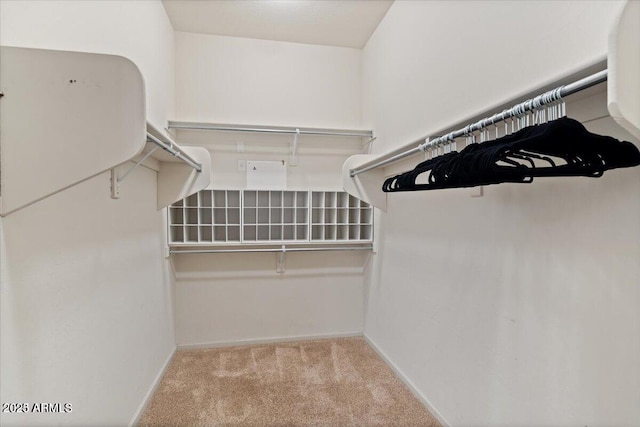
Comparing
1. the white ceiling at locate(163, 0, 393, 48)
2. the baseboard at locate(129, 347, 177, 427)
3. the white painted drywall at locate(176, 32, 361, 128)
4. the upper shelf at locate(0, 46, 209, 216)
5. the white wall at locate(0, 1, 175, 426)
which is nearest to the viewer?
the upper shelf at locate(0, 46, 209, 216)

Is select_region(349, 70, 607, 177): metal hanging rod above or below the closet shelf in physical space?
above

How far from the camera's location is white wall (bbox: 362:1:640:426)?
0.98m

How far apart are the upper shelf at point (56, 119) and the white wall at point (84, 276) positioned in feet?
0.21

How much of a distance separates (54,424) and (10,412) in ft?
0.75

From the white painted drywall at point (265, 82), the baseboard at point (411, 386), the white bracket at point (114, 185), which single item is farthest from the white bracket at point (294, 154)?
the baseboard at point (411, 386)

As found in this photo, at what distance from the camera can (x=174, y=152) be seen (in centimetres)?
170

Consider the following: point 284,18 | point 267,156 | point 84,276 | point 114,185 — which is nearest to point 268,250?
point 267,156

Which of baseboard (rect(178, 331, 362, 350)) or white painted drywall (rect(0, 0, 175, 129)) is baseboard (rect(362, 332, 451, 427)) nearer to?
baseboard (rect(178, 331, 362, 350))

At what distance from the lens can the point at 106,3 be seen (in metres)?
1.55

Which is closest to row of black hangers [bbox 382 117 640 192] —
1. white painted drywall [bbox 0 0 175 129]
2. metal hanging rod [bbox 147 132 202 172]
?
metal hanging rod [bbox 147 132 202 172]

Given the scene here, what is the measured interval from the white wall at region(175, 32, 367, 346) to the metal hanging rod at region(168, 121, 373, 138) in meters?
0.13

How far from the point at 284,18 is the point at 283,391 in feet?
9.40

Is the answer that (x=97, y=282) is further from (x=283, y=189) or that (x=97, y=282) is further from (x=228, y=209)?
(x=283, y=189)

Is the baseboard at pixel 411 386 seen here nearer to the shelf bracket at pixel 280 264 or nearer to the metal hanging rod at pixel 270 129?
the shelf bracket at pixel 280 264
